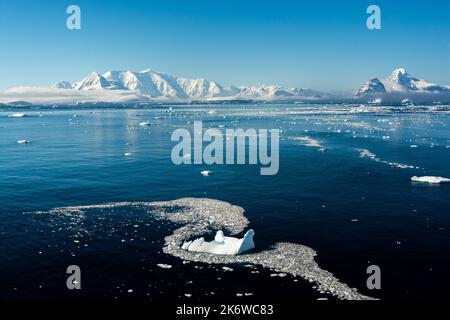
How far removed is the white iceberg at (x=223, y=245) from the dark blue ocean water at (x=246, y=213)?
2.10 metres

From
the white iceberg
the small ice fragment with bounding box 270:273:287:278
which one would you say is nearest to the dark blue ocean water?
the small ice fragment with bounding box 270:273:287:278

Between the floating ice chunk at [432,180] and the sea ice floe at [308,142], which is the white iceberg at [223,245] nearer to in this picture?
the floating ice chunk at [432,180]

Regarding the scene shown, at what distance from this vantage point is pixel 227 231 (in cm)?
3725

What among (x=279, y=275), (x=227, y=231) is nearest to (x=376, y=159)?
(x=227, y=231)

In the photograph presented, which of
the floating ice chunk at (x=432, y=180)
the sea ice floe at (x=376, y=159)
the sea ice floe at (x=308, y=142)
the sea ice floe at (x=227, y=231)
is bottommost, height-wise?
the sea ice floe at (x=227, y=231)

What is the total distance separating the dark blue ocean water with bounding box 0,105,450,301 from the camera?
27.6m

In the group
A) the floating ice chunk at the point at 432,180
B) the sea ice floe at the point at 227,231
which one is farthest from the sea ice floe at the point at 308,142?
the sea ice floe at the point at 227,231

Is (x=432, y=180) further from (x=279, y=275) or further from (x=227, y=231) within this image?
(x=279, y=275)

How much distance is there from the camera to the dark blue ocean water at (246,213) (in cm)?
2758

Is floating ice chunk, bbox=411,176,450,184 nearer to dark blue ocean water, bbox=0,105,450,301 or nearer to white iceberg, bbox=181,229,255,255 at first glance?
dark blue ocean water, bbox=0,105,450,301

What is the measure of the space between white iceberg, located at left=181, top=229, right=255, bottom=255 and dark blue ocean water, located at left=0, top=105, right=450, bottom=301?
6.90 ft

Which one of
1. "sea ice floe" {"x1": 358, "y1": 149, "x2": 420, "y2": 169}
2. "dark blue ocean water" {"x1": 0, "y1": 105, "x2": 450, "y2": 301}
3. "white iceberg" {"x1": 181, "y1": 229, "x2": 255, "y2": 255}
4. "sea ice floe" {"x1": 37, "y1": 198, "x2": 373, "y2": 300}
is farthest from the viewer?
"sea ice floe" {"x1": 358, "y1": 149, "x2": 420, "y2": 169}
